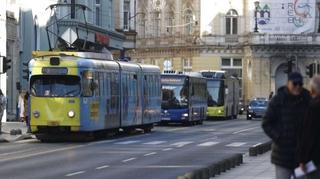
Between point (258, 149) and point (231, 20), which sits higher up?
point (231, 20)

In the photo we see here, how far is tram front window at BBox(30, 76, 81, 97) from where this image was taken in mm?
33312

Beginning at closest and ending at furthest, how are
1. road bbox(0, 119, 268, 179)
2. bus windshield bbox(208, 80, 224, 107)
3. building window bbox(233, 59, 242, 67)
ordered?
road bbox(0, 119, 268, 179), bus windshield bbox(208, 80, 224, 107), building window bbox(233, 59, 242, 67)

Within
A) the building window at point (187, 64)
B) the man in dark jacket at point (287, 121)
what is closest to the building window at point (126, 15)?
the building window at point (187, 64)

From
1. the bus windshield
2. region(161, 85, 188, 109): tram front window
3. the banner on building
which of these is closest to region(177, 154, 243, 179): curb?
region(161, 85, 188, 109): tram front window

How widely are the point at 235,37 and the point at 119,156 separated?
66251 millimetres

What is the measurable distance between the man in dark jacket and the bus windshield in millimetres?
55937

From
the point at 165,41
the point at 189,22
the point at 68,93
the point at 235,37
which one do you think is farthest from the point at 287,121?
the point at 189,22

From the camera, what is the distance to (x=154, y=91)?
44.2 m

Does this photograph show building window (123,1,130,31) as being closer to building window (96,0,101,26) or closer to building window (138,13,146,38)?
building window (138,13,146,38)

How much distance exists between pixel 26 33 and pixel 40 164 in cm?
3164

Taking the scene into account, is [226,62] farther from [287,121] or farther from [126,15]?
[287,121]

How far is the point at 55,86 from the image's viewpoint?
33312mm

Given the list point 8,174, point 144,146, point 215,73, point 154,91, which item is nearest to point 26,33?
point 154,91

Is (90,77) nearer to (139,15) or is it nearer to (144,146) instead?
(144,146)
